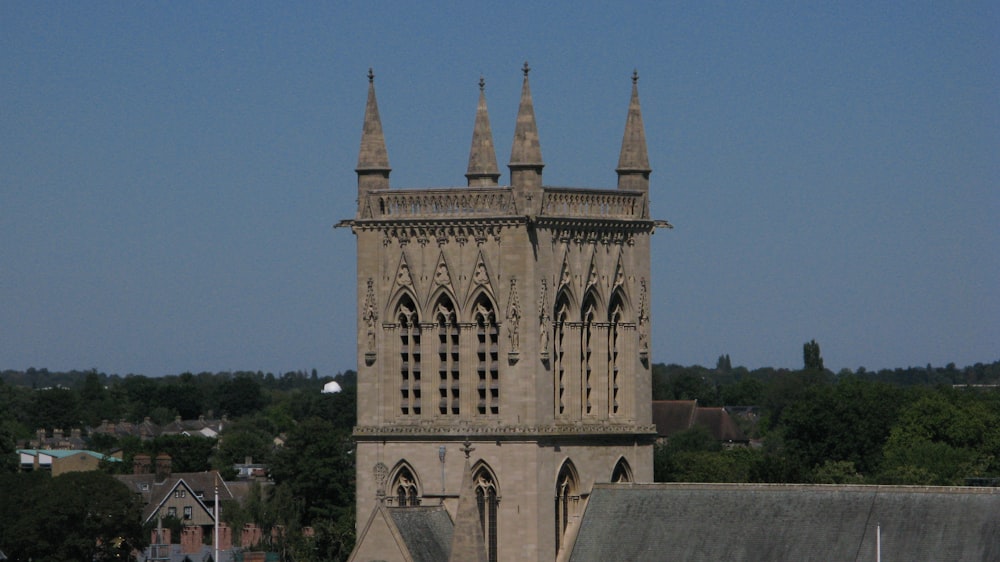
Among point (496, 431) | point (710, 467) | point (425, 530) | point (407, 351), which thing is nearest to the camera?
point (425, 530)

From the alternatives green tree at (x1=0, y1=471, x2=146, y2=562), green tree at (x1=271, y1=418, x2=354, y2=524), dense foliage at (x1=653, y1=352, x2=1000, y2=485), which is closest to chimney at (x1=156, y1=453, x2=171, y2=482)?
green tree at (x1=271, y1=418, x2=354, y2=524)

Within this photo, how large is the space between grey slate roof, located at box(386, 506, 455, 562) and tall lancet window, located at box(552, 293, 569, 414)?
14.4ft

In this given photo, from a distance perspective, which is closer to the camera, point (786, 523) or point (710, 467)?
point (786, 523)

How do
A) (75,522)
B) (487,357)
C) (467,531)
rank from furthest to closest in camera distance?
(75,522) → (487,357) → (467,531)

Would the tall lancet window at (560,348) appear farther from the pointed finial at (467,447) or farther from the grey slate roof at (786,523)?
the pointed finial at (467,447)

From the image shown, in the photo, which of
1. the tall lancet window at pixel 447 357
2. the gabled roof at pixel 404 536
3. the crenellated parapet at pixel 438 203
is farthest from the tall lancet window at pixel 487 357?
the gabled roof at pixel 404 536

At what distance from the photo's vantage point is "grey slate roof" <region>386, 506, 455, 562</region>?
69125 millimetres

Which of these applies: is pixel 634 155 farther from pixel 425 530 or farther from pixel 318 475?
pixel 318 475

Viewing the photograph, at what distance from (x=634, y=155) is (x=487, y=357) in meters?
7.81

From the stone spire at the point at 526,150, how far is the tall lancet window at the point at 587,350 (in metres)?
4.02

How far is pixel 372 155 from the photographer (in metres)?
74.0

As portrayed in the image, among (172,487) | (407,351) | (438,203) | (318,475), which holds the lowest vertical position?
(172,487)

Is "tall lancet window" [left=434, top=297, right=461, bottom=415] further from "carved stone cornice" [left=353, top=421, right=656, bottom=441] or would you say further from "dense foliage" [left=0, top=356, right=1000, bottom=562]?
"dense foliage" [left=0, top=356, right=1000, bottom=562]

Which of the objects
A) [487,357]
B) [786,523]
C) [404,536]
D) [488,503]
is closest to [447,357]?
[487,357]
